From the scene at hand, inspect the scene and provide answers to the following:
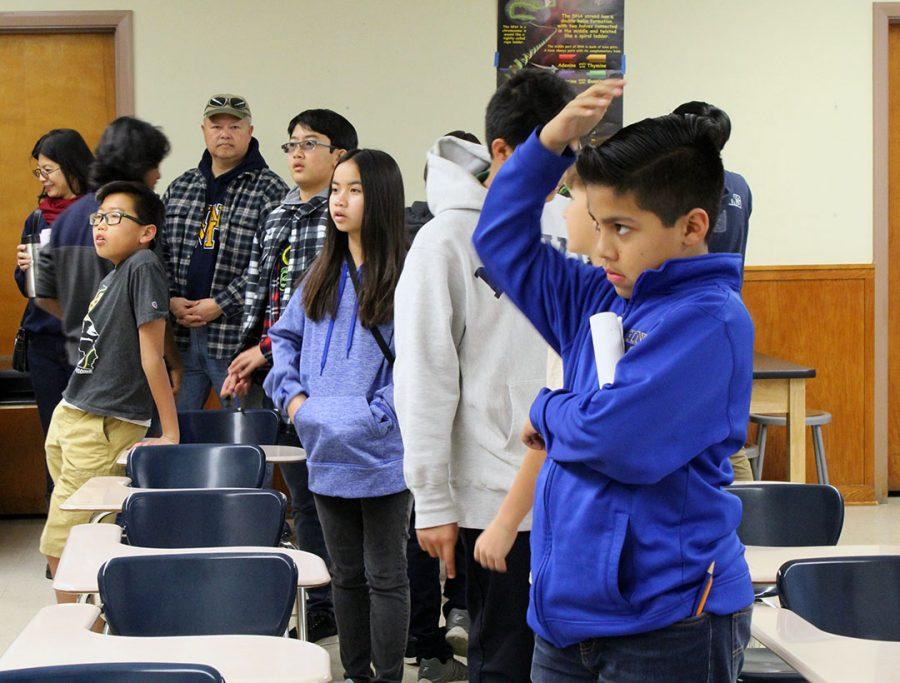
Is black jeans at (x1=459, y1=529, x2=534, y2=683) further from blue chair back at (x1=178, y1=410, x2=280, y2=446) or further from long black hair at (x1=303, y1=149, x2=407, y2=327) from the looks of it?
blue chair back at (x1=178, y1=410, x2=280, y2=446)

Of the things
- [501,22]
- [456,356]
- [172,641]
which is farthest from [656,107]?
[172,641]

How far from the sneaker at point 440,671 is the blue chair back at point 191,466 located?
2.48 ft

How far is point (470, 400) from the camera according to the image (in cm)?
211

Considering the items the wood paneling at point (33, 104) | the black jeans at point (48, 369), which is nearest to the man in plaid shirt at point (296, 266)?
the black jeans at point (48, 369)

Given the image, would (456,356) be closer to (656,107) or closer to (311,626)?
(311,626)

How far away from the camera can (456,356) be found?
2096 millimetres

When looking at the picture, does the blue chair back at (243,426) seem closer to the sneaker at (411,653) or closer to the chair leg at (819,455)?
the sneaker at (411,653)

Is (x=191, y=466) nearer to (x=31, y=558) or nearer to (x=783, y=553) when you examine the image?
(x=783, y=553)

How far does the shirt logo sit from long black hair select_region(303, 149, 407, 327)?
157 cm

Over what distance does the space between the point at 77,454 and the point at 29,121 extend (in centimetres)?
258

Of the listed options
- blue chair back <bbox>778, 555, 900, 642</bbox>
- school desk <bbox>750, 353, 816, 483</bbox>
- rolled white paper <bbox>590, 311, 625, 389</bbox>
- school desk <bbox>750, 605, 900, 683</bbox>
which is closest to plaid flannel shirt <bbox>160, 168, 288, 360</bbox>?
school desk <bbox>750, 353, 816, 483</bbox>

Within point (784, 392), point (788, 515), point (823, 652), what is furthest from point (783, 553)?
point (784, 392)

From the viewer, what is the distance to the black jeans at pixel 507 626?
2016mm

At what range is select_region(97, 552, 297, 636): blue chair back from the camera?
7.38 ft
